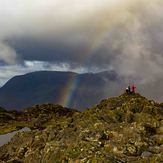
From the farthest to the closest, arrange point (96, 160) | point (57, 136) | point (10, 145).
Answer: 1. point (10, 145)
2. point (57, 136)
3. point (96, 160)

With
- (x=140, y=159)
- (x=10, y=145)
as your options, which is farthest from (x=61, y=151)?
(x=10, y=145)

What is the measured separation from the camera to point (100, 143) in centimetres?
8994

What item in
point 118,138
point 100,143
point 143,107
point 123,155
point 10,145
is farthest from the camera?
point 143,107

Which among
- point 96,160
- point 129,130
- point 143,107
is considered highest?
point 143,107

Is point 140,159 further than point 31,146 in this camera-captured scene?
No

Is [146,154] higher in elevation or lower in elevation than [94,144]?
lower

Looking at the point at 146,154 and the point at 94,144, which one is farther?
the point at 94,144

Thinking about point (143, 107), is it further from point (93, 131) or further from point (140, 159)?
point (140, 159)

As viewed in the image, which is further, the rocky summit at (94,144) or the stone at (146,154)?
the stone at (146,154)

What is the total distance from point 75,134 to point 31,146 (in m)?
15.1

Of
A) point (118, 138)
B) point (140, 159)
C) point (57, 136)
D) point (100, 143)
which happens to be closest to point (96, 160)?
point (140, 159)

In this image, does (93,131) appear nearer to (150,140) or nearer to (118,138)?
(118,138)

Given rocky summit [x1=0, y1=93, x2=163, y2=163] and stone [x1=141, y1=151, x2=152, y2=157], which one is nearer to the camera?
rocky summit [x1=0, y1=93, x2=163, y2=163]

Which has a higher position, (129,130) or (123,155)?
(129,130)
